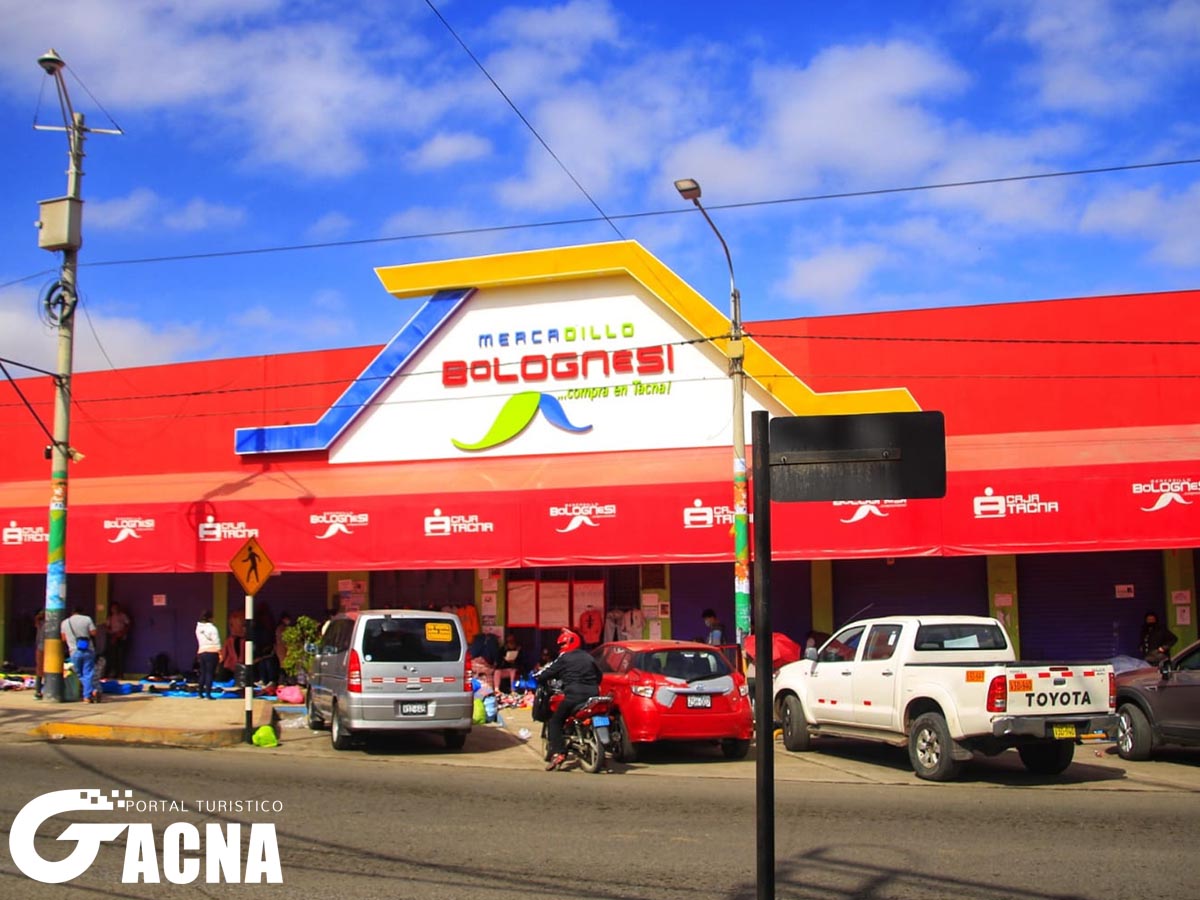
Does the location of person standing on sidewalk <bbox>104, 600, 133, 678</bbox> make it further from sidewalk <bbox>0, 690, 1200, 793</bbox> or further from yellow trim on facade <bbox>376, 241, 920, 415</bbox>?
yellow trim on facade <bbox>376, 241, 920, 415</bbox>

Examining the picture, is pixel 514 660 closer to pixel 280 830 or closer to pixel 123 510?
pixel 123 510

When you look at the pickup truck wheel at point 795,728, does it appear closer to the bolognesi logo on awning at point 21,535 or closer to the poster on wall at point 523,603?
the poster on wall at point 523,603

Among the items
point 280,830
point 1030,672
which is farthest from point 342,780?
point 1030,672

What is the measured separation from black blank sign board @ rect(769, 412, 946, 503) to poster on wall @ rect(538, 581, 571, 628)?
17.9m

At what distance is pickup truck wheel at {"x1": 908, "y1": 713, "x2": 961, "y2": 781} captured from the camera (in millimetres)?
12781

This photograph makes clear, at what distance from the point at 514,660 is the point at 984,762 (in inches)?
375

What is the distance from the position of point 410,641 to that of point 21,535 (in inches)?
465

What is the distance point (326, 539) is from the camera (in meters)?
21.3

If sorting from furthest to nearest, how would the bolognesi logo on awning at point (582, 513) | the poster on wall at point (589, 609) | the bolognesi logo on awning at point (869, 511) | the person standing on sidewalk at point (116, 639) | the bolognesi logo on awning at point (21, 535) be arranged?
the person standing on sidewalk at point (116, 639) < the bolognesi logo on awning at point (21, 535) < the poster on wall at point (589, 609) < the bolognesi logo on awning at point (582, 513) < the bolognesi logo on awning at point (869, 511)

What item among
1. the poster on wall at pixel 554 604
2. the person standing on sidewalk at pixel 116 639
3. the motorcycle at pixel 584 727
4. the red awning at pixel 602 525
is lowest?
the motorcycle at pixel 584 727

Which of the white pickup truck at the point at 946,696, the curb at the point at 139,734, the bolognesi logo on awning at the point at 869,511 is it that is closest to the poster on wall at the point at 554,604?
the bolognesi logo on awning at the point at 869,511

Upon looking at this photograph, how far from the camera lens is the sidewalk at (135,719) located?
1627cm

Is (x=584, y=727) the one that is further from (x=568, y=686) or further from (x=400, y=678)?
(x=400, y=678)

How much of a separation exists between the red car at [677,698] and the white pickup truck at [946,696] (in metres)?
1.07
